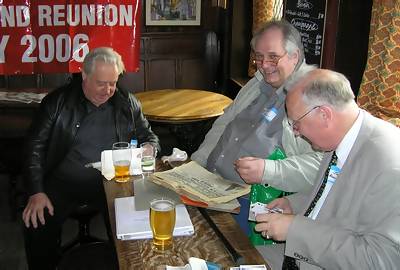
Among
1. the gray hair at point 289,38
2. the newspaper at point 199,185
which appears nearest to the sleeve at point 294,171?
the newspaper at point 199,185

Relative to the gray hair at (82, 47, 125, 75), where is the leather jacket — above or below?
below

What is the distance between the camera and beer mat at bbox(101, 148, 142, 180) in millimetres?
1828

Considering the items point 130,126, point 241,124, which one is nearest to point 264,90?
point 241,124

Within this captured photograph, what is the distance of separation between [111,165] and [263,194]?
615 mm

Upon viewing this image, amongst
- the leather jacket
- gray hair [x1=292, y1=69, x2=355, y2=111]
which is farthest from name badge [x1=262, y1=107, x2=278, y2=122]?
the leather jacket

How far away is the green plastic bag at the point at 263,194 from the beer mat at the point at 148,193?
336mm

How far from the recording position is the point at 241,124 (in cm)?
224

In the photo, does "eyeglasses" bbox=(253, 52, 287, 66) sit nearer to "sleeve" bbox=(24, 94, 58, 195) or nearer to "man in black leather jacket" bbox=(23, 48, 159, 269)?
"man in black leather jacket" bbox=(23, 48, 159, 269)

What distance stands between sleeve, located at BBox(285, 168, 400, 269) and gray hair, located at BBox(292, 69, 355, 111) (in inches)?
9.4

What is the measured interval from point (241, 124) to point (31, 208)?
3.53ft

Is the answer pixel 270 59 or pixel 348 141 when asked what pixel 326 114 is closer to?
pixel 348 141

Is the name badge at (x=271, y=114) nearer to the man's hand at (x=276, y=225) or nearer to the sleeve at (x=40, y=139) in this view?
the man's hand at (x=276, y=225)

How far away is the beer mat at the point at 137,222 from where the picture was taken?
1376mm

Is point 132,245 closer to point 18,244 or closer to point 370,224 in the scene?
point 370,224
